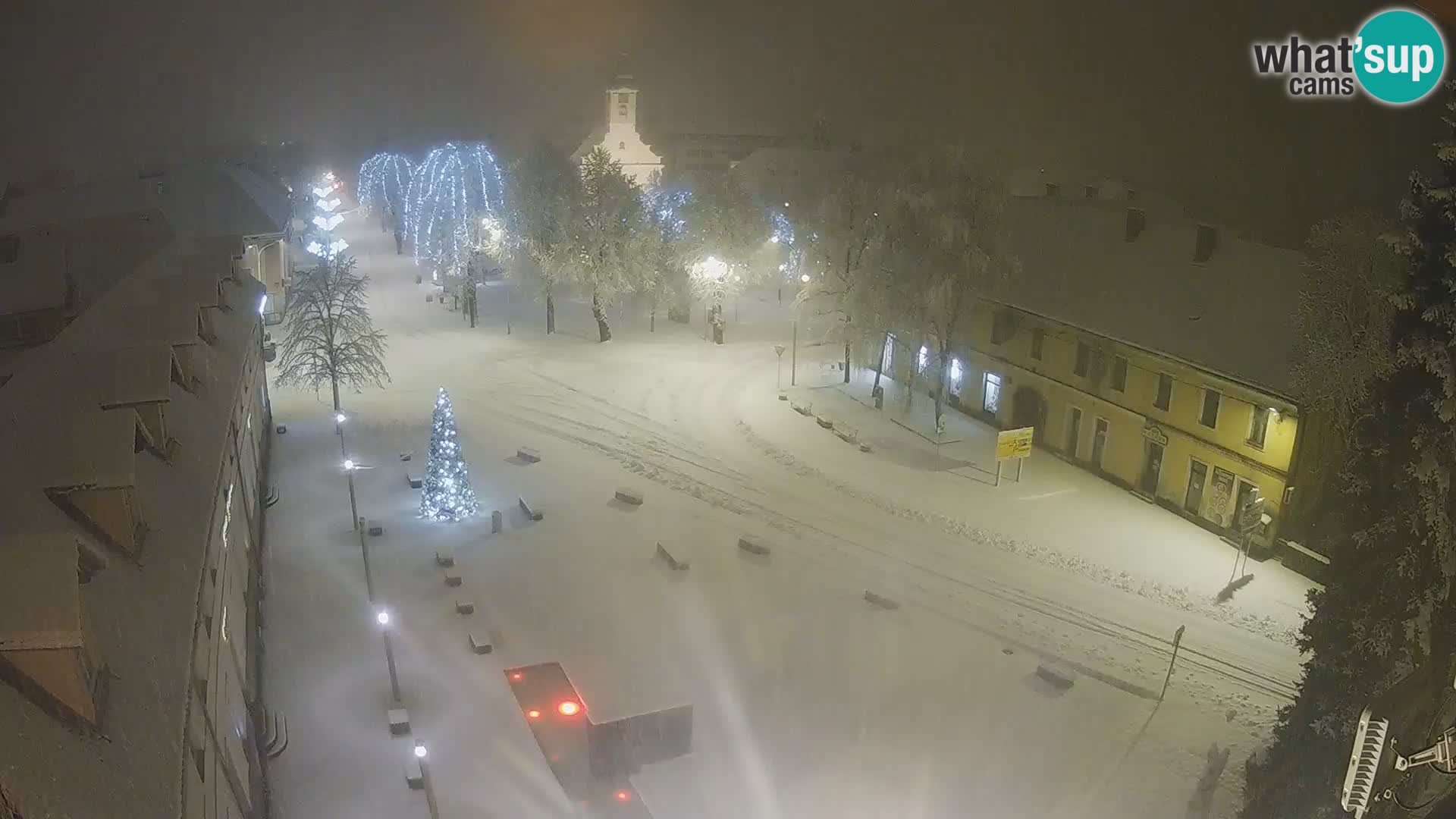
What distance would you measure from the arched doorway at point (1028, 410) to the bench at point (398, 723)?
73.3 feet

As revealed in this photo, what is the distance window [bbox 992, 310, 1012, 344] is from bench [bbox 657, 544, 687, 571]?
16107 millimetres

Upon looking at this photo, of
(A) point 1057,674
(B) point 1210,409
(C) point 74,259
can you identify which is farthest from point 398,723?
(B) point 1210,409

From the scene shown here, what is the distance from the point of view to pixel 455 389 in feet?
118

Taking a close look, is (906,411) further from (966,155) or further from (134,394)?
(134,394)

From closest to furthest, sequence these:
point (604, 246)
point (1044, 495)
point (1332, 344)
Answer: point (1332, 344) → point (1044, 495) → point (604, 246)

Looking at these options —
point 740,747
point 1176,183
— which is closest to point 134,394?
point 740,747

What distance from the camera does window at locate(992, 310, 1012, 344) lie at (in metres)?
33.4

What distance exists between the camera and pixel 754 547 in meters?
24.1

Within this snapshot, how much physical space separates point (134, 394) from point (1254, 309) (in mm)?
26472

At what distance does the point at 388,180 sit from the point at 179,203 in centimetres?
3672

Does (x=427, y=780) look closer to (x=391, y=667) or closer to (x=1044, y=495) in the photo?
(x=391, y=667)

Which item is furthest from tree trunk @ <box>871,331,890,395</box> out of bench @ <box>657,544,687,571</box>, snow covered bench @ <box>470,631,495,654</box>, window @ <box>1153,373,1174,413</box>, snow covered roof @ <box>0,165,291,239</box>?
snow covered roof @ <box>0,165,291,239</box>

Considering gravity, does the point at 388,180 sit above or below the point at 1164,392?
above

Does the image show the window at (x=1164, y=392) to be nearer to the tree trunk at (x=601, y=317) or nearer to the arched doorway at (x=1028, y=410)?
the arched doorway at (x=1028, y=410)
